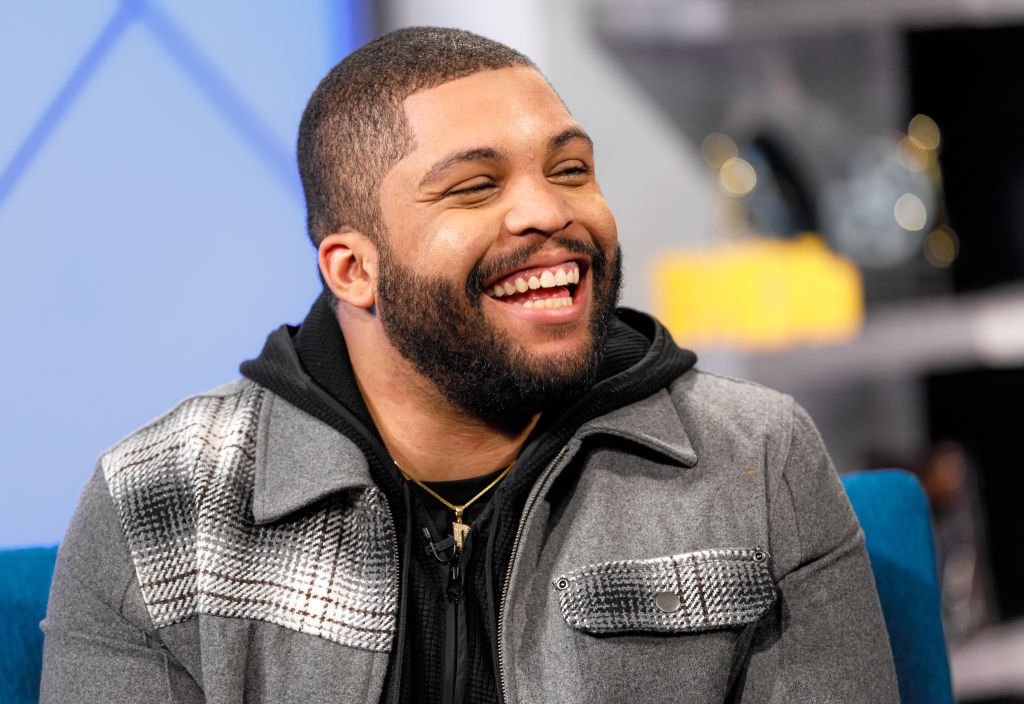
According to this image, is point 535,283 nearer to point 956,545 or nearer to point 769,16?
point 769,16

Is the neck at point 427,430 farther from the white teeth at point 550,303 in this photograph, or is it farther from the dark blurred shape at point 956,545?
the dark blurred shape at point 956,545

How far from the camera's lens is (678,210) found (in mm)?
2582

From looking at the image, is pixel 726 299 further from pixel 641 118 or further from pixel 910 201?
pixel 910 201

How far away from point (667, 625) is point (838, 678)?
0.18 meters

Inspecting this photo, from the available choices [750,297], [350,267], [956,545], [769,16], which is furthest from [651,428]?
[956,545]

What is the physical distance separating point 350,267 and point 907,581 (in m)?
0.73

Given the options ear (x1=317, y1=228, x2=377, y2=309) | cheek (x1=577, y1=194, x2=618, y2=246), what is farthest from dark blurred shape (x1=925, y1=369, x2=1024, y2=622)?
ear (x1=317, y1=228, x2=377, y2=309)

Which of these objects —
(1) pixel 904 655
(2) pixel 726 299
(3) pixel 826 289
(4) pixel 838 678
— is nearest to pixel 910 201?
(3) pixel 826 289

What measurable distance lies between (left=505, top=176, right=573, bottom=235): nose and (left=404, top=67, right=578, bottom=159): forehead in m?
0.05

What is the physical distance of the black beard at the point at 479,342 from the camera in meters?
1.35

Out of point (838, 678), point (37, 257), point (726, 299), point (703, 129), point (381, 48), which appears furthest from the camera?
point (703, 129)

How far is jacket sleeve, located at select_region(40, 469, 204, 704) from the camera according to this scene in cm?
128

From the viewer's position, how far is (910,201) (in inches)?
110

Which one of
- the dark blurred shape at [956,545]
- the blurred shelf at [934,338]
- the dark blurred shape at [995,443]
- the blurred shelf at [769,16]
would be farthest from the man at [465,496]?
the dark blurred shape at [995,443]
